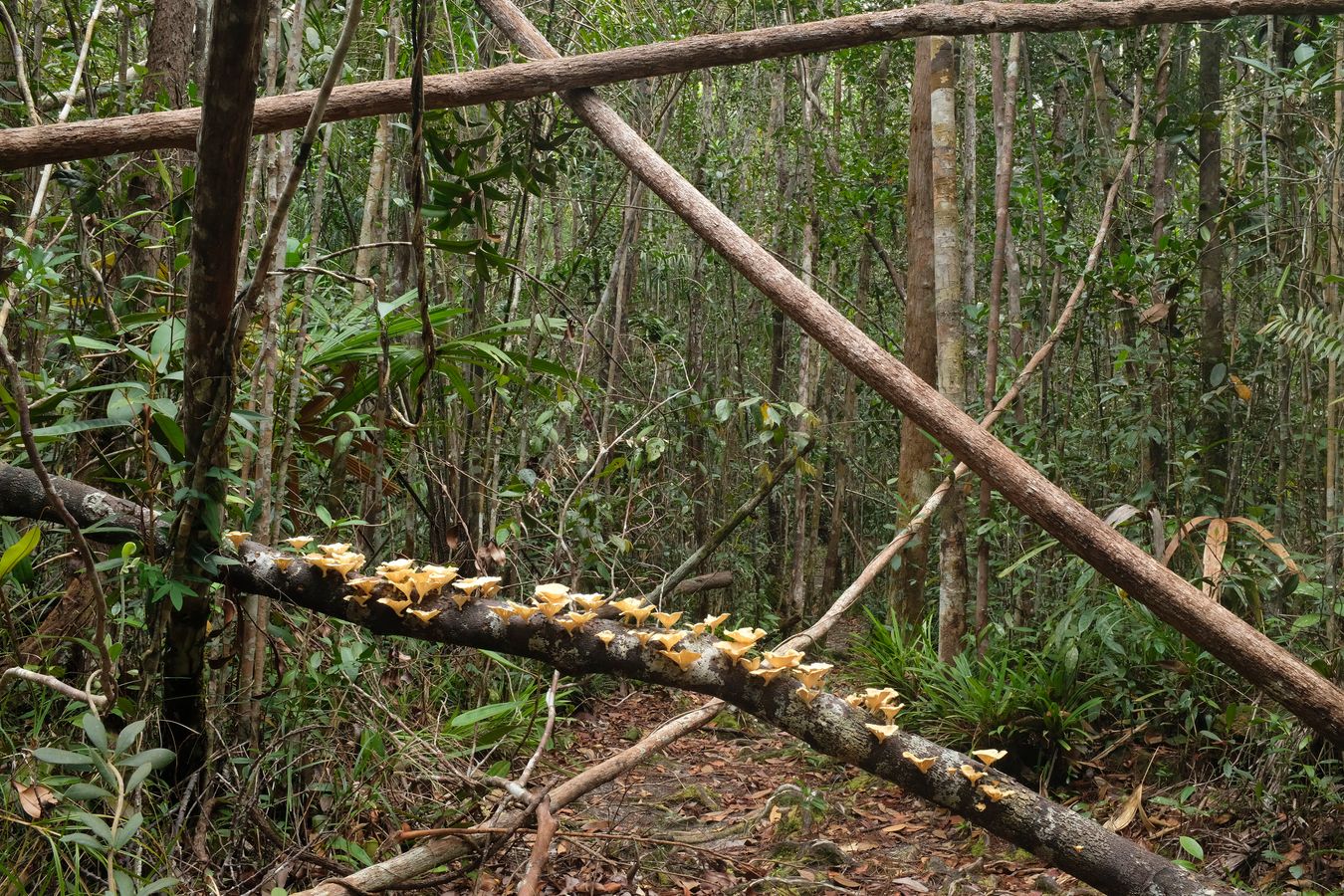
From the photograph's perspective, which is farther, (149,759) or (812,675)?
(812,675)

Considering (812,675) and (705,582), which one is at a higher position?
(812,675)

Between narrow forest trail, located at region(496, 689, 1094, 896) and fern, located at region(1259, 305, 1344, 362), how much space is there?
202 centimetres

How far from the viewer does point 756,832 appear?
3.48 m

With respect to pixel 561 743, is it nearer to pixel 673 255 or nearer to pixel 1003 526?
pixel 1003 526

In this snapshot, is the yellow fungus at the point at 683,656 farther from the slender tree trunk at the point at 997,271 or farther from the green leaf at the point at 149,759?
the slender tree trunk at the point at 997,271

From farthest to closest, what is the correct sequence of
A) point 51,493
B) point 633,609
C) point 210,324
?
point 633,609 < point 210,324 < point 51,493

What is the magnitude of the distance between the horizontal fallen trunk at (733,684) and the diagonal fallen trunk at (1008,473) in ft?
1.76

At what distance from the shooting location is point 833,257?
24.3ft

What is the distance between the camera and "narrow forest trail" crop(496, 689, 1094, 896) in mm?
2943

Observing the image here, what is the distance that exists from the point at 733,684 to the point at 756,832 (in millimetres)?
1551

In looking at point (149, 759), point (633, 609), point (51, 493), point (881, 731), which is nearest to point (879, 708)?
point (881, 731)

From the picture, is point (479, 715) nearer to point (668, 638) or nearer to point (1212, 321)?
point (668, 638)

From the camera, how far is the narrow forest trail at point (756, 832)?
294 centimetres

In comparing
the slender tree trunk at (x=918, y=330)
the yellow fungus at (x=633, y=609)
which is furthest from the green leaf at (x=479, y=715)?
the slender tree trunk at (x=918, y=330)
